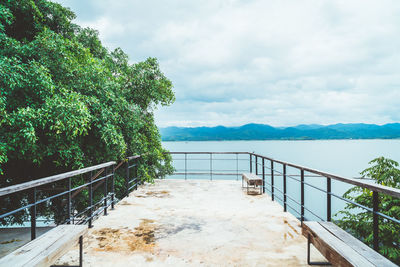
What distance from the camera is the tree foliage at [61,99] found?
4.44m

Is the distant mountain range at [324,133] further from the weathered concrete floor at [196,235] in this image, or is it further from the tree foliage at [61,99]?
the weathered concrete floor at [196,235]

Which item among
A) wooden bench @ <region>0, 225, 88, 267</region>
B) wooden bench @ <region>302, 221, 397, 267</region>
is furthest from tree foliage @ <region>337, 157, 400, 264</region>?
wooden bench @ <region>0, 225, 88, 267</region>

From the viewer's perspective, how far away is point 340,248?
1.67 metres

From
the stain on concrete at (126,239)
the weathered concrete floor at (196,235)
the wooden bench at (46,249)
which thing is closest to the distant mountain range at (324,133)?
the weathered concrete floor at (196,235)

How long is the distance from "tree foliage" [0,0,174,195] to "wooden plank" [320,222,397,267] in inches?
176

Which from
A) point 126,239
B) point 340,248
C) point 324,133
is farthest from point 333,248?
point 324,133

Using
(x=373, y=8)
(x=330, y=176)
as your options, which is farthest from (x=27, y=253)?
(x=373, y=8)

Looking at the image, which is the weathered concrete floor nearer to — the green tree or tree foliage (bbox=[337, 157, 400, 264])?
tree foliage (bbox=[337, 157, 400, 264])

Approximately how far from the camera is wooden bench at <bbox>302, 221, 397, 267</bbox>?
1481 millimetres

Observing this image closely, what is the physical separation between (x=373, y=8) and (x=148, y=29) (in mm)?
8130

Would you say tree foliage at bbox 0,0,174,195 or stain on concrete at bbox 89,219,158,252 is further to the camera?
tree foliage at bbox 0,0,174,195

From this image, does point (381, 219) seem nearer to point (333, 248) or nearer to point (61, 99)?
point (333, 248)

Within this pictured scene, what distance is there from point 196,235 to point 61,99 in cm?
367

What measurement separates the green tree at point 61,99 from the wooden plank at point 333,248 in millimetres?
4304
